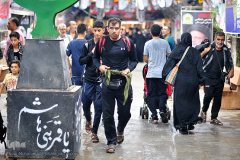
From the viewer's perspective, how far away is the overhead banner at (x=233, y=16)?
10.8m

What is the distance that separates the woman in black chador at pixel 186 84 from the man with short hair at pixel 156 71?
69cm

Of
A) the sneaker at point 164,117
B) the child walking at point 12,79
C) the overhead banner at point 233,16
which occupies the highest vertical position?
the overhead banner at point 233,16

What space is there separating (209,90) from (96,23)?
272 cm

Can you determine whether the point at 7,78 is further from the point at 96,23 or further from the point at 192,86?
the point at 192,86

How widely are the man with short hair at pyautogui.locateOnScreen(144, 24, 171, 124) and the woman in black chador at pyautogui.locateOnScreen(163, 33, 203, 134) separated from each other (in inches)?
27.1

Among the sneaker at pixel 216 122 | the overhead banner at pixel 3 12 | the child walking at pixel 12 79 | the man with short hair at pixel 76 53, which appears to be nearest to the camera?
the man with short hair at pixel 76 53

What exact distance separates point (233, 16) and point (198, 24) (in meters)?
4.18

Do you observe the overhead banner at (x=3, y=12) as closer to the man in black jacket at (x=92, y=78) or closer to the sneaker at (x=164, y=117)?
the sneaker at (x=164, y=117)

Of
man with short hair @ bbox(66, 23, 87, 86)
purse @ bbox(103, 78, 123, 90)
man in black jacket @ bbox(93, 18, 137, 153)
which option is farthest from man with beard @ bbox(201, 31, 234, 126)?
purse @ bbox(103, 78, 123, 90)

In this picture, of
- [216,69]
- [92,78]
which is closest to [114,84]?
[92,78]

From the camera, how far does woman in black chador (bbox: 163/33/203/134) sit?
792 cm

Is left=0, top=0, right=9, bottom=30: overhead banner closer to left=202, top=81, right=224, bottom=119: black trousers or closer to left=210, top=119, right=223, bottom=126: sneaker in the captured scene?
left=202, top=81, right=224, bottom=119: black trousers

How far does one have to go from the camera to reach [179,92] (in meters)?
8.01

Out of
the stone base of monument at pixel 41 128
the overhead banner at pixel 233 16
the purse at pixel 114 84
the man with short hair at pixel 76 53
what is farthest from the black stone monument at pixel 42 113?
the overhead banner at pixel 233 16
